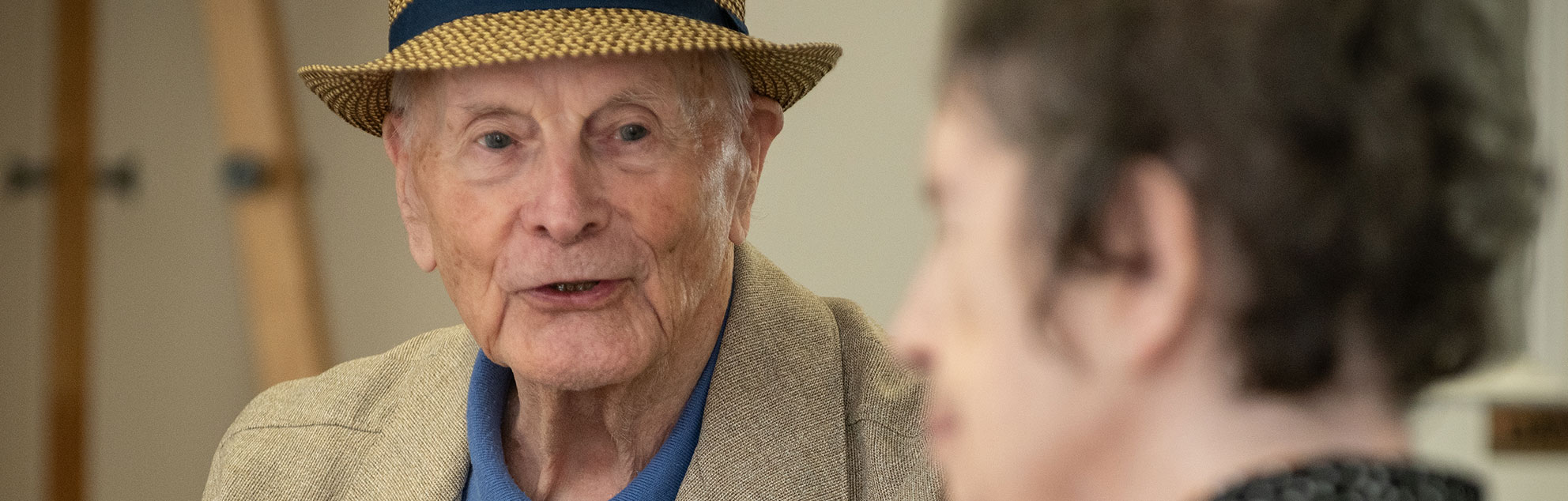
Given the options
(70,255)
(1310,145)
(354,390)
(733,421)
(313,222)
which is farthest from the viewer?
(70,255)

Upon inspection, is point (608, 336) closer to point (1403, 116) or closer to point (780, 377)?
point (780, 377)

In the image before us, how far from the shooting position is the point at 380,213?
9.57ft

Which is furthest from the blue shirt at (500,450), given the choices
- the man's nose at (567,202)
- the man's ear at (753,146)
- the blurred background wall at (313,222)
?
the blurred background wall at (313,222)

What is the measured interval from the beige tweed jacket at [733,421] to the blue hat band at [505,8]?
0.31 m

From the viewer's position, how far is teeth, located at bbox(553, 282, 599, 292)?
1219mm

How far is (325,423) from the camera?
1518 millimetres

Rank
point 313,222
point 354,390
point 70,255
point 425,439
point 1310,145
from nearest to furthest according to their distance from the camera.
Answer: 1. point 1310,145
2. point 425,439
3. point 354,390
4. point 313,222
5. point 70,255

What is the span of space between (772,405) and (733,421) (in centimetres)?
5

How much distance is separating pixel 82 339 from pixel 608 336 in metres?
2.49

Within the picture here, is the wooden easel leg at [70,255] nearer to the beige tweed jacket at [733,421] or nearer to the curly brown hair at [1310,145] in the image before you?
the beige tweed jacket at [733,421]

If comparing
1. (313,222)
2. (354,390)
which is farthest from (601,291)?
(313,222)

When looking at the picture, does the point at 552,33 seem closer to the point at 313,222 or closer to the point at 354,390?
the point at 354,390

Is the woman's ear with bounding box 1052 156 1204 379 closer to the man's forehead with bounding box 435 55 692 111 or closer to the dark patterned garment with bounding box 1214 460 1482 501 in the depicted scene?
the dark patterned garment with bounding box 1214 460 1482 501

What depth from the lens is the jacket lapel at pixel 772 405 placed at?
1.26 m
